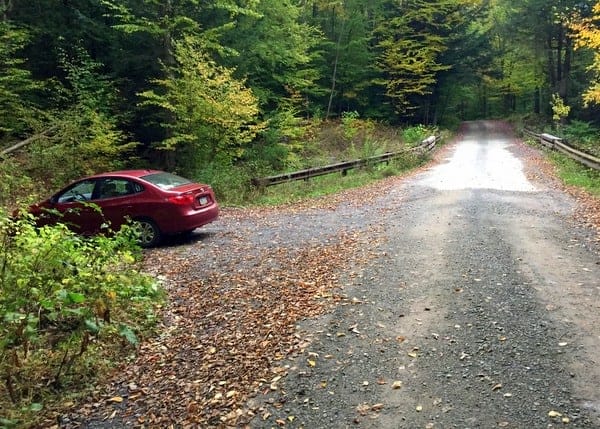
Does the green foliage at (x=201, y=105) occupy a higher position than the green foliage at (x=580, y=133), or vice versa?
the green foliage at (x=201, y=105)

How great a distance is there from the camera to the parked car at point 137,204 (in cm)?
1035

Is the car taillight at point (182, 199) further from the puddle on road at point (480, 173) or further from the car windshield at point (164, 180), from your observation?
the puddle on road at point (480, 173)

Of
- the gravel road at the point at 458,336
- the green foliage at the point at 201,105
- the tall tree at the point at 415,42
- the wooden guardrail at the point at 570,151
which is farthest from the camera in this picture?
the tall tree at the point at 415,42

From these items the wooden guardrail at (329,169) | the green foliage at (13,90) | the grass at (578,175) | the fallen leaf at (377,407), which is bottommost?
the grass at (578,175)

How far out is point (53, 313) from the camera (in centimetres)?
477

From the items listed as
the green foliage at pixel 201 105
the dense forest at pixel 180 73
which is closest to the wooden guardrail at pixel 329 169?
the dense forest at pixel 180 73

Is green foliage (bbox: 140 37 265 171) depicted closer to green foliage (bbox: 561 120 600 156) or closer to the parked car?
the parked car

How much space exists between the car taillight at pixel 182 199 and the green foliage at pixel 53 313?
3.72m

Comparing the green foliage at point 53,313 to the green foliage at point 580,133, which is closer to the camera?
the green foliage at point 53,313

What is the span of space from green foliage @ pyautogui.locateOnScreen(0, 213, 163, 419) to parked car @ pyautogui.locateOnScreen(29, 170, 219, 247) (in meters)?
3.73

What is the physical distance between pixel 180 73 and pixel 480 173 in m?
11.5

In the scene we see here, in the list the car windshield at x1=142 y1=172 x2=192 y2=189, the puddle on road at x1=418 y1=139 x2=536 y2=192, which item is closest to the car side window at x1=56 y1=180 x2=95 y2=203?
the car windshield at x1=142 y1=172 x2=192 y2=189

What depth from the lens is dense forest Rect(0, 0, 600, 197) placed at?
57.1 feet

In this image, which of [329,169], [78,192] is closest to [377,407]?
[78,192]
